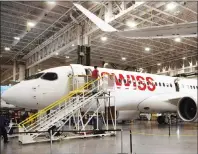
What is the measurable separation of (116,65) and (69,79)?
2513 centimetres

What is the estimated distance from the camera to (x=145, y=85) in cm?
1376

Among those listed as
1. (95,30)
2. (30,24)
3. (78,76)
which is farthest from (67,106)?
(30,24)

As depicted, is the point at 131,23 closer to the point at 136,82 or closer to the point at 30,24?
the point at 136,82

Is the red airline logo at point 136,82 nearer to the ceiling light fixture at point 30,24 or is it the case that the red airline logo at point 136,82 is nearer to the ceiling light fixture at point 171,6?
the ceiling light fixture at point 171,6

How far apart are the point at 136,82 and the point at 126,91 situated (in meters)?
1.05

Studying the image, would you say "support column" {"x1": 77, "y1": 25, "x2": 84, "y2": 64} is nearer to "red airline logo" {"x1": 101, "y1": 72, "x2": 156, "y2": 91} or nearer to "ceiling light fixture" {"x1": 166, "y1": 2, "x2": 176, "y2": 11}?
"red airline logo" {"x1": 101, "y1": 72, "x2": 156, "y2": 91}

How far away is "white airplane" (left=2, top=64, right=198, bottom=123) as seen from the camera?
1021 cm

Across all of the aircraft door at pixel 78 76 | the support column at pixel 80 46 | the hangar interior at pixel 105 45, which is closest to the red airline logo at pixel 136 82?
the aircraft door at pixel 78 76

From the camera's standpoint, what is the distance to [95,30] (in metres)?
17.8

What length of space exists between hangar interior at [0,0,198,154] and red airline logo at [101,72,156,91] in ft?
7.68

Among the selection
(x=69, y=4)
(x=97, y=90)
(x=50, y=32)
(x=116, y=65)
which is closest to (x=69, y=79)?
(x=97, y=90)

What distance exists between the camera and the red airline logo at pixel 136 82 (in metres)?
12.5

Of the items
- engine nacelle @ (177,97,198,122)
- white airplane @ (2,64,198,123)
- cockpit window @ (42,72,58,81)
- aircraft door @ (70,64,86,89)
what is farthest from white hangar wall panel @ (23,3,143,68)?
cockpit window @ (42,72,58,81)

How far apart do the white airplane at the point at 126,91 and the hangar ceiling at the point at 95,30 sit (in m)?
3.94
